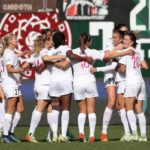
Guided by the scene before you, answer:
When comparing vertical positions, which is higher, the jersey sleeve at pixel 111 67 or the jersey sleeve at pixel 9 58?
the jersey sleeve at pixel 9 58

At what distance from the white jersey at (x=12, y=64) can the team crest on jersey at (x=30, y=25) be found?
4905mm

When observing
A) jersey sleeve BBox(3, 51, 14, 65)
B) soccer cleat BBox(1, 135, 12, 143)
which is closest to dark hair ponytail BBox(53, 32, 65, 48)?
jersey sleeve BBox(3, 51, 14, 65)

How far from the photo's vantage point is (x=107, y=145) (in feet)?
54.0

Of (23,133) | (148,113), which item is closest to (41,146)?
(23,133)

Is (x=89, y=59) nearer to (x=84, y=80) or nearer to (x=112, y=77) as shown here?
(x=84, y=80)

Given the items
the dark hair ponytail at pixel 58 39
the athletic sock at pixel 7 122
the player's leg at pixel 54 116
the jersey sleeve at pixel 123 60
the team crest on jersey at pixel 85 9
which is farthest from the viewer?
the team crest on jersey at pixel 85 9

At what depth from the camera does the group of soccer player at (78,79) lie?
17359mm

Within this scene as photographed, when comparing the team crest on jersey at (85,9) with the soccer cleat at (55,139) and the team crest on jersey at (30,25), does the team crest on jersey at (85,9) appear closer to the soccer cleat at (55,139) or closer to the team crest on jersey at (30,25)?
the team crest on jersey at (30,25)

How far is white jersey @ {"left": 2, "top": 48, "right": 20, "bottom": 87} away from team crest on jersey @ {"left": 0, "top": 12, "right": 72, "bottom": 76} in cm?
490

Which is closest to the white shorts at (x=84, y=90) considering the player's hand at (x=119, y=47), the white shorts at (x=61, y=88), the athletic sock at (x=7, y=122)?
the white shorts at (x=61, y=88)

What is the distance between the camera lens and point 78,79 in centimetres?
1755

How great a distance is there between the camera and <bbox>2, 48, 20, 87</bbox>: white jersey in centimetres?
1770

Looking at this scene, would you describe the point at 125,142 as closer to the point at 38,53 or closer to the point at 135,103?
the point at 135,103

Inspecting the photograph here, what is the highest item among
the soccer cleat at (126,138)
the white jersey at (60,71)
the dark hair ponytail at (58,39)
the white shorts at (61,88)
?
the dark hair ponytail at (58,39)
